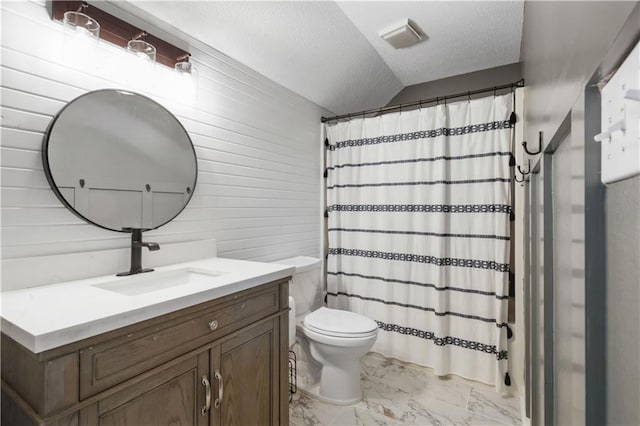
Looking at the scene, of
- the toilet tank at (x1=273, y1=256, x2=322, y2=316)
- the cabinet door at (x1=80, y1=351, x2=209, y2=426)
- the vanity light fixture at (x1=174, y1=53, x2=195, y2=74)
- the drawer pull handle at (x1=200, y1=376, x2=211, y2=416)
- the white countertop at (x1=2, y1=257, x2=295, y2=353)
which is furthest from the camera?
the toilet tank at (x1=273, y1=256, x2=322, y2=316)

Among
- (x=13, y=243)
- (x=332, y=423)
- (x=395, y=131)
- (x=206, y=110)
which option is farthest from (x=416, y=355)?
(x=13, y=243)

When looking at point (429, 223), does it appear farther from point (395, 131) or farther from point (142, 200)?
point (142, 200)

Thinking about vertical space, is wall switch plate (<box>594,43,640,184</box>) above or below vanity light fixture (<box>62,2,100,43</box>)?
below

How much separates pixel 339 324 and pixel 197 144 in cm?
139

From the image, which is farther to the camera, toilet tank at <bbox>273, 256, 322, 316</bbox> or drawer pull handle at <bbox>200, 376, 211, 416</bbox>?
toilet tank at <bbox>273, 256, 322, 316</bbox>

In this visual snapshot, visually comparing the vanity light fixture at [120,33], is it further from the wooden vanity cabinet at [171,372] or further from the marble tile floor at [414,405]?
Answer: the marble tile floor at [414,405]

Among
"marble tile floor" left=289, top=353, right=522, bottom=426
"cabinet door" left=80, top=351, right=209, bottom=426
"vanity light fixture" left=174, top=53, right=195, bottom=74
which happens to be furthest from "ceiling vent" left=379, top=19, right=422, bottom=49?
"marble tile floor" left=289, top=353, right=522, bottom=426

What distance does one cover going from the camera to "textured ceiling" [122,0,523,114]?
1.75m

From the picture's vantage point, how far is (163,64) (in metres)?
1.62

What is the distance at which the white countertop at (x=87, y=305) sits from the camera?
783 millimetres

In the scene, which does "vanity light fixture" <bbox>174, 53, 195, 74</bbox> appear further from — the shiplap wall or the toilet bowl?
the toilet bowl

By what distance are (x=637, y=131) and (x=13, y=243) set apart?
5.60 ft

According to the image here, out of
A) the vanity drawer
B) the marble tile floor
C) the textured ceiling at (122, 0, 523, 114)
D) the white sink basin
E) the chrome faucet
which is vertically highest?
the textured ceiling at (122, 0, 523, 114)

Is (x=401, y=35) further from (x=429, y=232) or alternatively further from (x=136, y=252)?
(x=136, y=252)
